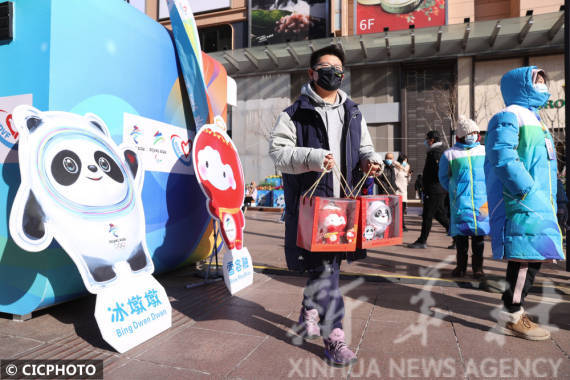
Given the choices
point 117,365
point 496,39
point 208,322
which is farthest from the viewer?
point 496,39

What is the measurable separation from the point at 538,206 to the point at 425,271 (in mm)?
2347

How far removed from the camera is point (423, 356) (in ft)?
8.02

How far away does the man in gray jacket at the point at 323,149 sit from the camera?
244cm

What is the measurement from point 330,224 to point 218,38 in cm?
2572

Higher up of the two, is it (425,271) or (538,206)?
(538,206)

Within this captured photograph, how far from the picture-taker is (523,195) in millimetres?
2643

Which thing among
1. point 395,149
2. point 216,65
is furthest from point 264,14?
point 216,65

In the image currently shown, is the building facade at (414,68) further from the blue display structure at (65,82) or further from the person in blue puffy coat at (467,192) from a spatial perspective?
the blue display structure at (65,82)

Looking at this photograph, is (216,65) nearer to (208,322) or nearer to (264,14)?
(208,322)

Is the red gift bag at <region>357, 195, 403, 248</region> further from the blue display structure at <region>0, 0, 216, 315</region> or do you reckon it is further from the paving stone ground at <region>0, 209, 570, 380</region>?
the blue display structure at <region>0, 0, 216, 315</region>

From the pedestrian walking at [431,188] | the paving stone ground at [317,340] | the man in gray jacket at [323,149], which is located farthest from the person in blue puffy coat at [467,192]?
the man in gray jacket at [323,149]

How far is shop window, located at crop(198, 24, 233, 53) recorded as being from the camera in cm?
2511

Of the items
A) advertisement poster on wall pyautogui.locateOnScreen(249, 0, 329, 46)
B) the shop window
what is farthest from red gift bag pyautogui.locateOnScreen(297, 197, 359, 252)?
the shop window

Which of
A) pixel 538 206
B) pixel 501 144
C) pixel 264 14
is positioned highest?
pixel 264 14
